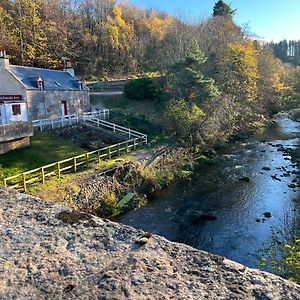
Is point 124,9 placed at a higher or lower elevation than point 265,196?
higher

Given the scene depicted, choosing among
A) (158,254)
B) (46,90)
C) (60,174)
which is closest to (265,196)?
(60,174)

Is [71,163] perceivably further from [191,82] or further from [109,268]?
[191,82]

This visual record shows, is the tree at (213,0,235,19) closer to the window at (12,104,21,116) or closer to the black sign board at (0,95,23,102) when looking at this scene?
the black sign board at (0,95,23,102)

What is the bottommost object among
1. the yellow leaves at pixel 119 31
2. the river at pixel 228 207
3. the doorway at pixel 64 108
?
the river at pixel 228 207

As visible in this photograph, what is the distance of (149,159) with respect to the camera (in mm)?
21359

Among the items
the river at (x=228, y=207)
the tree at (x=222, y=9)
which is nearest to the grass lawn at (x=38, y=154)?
the river at (x=228, y=207)

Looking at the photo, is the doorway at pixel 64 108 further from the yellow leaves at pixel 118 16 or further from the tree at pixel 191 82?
the yellow leaves at pixel 118 16

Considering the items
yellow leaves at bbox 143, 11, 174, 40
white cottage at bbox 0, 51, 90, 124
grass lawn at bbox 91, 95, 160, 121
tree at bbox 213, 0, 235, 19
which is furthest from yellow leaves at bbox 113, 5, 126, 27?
white cottage at bbox 0, 51, 90, 124

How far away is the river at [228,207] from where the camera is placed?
13438 millimetres

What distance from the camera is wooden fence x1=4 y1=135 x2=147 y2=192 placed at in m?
14.2

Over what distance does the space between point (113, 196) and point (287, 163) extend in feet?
50.1

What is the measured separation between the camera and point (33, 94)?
81.3 ft

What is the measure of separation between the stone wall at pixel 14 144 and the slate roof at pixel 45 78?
6.62 metres

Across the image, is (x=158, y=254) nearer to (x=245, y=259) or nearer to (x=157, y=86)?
(x=245, y=259)
